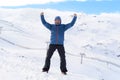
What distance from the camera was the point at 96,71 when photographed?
30203 millimetres

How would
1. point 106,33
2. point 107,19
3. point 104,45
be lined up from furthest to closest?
point 107,19 → point 106,33 → point 104,45

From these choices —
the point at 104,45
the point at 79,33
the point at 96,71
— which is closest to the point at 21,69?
the point at 96,71

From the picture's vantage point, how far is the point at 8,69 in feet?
42.7

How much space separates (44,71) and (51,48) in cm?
91

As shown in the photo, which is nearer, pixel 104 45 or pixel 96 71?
pixel 96 71

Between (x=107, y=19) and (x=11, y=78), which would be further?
(x=107, y=19)

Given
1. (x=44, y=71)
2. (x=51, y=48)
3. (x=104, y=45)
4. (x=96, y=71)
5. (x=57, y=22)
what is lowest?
(x=104, y=45)

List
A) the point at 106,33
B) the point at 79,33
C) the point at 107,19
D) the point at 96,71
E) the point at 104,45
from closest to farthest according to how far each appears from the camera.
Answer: the point at 96,71 < the point at 104,45 < the point at 79,33 < the point at 106,33 < the point at 107,19

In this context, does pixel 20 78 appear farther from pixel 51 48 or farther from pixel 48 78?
pixel 51 48

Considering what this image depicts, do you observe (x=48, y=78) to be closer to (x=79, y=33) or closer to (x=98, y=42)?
(x=98, y=42)

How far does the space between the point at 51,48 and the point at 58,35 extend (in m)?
0.53

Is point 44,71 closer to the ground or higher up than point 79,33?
higher up

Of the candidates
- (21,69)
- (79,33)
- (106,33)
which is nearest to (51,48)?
(21,69)

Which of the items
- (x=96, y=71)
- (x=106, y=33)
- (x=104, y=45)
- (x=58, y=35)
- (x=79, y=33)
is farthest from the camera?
(x=106, y=33)
